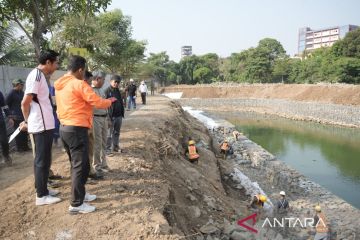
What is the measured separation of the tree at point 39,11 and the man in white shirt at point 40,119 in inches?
177

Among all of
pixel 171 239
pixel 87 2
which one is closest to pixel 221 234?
pixel 171 239

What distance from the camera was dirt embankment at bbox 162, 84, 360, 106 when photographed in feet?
113

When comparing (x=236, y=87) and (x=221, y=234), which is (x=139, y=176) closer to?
(x=221, y=234)

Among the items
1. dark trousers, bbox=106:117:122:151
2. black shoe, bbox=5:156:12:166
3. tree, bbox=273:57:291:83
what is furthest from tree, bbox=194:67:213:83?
black shoe, bbox=5:156:12:166

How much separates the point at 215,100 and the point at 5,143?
144 feet

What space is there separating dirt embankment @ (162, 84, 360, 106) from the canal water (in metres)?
5.35

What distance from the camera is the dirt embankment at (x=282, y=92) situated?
3438cm

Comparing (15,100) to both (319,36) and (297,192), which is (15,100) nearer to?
(297,192)

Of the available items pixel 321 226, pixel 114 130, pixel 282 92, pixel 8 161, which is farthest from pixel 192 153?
pixel 282 92

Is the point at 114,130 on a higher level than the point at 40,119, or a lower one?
lower

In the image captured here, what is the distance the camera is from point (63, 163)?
623 centimetres

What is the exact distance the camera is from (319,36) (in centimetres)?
12412

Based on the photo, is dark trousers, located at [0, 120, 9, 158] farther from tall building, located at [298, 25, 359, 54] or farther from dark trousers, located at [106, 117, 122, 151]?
tall building, located at [298, 25, 359, 54]

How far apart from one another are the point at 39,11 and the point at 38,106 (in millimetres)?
5711
